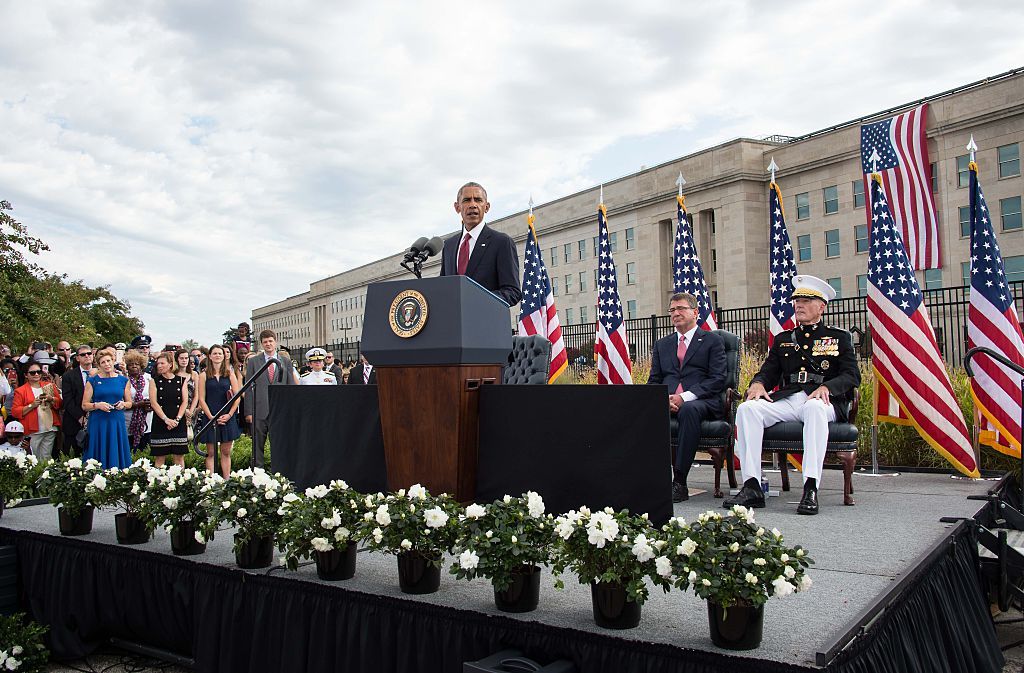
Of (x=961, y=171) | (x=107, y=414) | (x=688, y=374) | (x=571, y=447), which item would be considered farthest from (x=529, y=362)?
(x=961, y=171)

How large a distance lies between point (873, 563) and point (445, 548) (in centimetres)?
194

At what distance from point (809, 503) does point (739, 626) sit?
2815mm

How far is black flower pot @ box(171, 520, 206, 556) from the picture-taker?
386cm

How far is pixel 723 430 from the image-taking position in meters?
5.56

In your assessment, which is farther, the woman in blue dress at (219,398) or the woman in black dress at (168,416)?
the woman in blue dress at (219,398)

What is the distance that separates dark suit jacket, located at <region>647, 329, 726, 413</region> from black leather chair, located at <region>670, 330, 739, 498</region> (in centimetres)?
8

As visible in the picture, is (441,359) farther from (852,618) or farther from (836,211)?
(836,211)

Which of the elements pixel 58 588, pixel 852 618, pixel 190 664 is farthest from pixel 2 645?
pixel 852 618

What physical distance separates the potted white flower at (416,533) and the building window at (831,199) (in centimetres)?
4568

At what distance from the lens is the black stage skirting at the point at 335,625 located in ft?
8.16

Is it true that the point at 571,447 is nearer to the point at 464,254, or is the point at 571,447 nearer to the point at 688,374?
the point at 464,254

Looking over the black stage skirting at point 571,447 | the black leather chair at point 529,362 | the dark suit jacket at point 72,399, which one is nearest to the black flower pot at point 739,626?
the black stage skirting at point 571,447

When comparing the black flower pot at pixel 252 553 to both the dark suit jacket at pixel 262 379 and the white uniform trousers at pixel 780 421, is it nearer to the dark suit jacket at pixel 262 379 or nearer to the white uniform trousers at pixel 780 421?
the white uniform trousers at pixel 780 421

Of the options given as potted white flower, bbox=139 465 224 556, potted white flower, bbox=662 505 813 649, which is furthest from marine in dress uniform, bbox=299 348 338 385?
potted white flower, bbox=662 505 813 649
